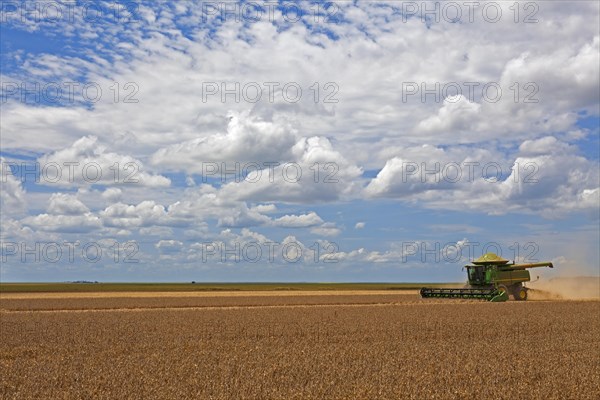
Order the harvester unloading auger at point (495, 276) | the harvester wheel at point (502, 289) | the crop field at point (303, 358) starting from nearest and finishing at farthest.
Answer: the crop field at point (303, 358)
the harvester wheel at point (502, 289)
the harvester unloading auger at point (495, 276)

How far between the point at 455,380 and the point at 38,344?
14.9 meters

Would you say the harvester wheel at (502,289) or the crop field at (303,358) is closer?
the crop field at (303,358)

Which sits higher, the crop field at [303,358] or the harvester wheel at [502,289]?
the crop field at [303,358]

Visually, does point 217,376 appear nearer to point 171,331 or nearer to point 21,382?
point 21,382

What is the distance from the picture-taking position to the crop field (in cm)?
1345

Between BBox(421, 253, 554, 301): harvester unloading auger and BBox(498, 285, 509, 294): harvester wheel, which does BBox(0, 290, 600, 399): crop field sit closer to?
BBox(498, 285, 509, 294): harvester wheel

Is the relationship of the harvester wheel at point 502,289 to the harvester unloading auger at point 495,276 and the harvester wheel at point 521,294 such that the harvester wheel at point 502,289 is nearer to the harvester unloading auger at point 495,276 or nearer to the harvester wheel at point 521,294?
the harvester unloading auger at point 495,276

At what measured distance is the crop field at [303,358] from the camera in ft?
44.1

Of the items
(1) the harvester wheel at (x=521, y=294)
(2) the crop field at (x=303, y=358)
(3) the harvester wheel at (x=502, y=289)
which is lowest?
(1) the harvester wheel at (x=521, y=294)

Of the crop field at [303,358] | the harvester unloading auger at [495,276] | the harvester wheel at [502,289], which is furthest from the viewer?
the harvester unloading auger at [495,276]

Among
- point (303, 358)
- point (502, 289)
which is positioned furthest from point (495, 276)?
point (303, 358)

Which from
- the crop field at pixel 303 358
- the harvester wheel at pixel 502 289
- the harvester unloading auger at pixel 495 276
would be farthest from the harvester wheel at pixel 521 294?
the crop field at pixel 303 358

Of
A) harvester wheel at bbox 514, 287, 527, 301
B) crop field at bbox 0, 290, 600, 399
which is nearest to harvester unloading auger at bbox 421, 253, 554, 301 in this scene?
harvester wheel at bbox 514, 287, 527, 301

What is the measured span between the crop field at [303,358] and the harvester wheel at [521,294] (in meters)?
21.6
